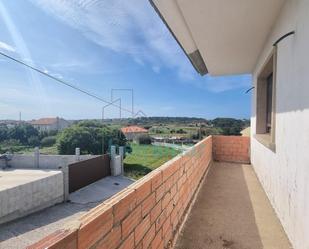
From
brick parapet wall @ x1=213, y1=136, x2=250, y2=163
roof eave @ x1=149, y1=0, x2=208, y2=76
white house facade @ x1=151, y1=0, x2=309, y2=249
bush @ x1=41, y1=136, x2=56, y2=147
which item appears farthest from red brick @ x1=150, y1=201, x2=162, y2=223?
bush @ x1=41, y1=136, x2=56, y2=147

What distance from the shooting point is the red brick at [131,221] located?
1285 mm

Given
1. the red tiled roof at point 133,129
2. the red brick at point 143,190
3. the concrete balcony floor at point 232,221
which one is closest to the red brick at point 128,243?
the red brick at point 143,190

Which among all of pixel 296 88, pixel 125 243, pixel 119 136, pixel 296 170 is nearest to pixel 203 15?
pixel 296 88

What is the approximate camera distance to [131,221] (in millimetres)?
1375

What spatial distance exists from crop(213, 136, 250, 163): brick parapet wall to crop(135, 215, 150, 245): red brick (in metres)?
5.60

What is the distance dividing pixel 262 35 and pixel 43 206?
35.9 ft

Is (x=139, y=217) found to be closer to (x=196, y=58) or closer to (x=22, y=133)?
(x=196, y=58)

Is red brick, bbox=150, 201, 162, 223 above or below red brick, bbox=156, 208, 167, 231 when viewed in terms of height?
above

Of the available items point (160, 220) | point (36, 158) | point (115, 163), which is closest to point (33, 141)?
point (36, 158)

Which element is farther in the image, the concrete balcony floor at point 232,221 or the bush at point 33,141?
the bush at point 33,141

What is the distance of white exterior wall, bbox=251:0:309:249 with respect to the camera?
1803 millimetres

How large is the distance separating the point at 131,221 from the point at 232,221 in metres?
1.76

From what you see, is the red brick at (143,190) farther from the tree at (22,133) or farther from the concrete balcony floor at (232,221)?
the tree at (22,133)

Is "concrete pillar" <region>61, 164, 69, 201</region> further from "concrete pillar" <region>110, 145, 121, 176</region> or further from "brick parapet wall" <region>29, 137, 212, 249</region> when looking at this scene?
"brick parapet wall" <region>29, 137, 212, 249</region>
